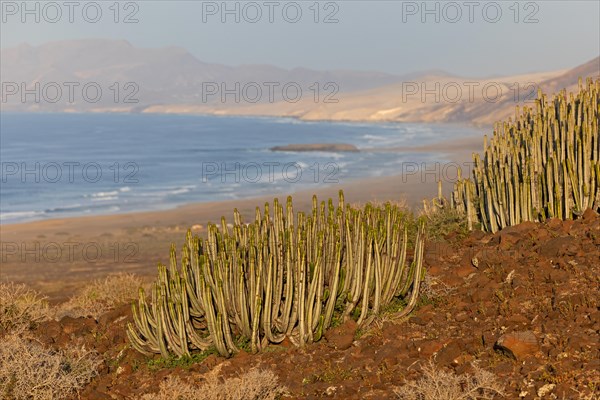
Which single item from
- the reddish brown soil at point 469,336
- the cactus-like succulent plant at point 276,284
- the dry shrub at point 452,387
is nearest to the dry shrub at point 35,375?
the reddish brown soil at point 469,336

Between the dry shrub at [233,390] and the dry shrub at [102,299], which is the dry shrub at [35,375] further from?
the dry shrub at [102,299]

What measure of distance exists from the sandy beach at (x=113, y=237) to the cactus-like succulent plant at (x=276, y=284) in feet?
29.5

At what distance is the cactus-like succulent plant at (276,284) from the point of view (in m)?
7.62

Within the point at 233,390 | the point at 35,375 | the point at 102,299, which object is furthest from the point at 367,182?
the point at 233,390

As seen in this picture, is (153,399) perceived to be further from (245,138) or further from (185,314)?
(245,138)

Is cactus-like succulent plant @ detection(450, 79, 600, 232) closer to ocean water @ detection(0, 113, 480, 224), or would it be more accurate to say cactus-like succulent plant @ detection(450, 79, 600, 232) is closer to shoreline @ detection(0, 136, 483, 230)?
shoreline @ detection(0, 136, 483, 230)

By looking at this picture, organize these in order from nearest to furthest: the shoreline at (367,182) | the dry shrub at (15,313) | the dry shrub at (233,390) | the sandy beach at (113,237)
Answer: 1. the dry shrub at (233,390)
2. the dry shrub at (15,313)
3. the sandy beach at (113,237)
4. the shoreline at (367,182)

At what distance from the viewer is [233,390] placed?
6.21 meters

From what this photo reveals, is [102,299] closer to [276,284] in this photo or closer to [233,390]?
[276,284]

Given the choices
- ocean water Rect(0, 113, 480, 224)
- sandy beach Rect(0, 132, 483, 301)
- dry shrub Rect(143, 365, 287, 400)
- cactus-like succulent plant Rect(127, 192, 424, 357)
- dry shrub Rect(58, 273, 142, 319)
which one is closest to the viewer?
dry shrub Rect(143, 365, 287, 400)

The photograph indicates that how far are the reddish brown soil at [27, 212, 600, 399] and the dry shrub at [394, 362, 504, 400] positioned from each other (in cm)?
15

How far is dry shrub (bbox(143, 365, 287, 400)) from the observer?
6.17 m

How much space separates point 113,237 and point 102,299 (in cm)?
1742

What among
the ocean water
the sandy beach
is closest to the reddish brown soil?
the sandy beach
